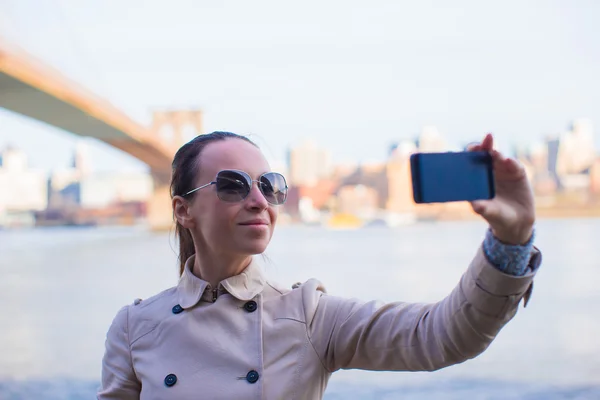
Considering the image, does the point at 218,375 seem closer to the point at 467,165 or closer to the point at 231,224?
the point at 231,224

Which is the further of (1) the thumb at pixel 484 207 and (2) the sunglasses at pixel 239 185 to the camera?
(2) the sunglasses at pixel 239 185

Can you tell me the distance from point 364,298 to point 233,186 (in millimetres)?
7420

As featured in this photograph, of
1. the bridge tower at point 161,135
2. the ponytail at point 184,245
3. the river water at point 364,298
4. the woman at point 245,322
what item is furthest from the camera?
the bridge tower at point 161,135

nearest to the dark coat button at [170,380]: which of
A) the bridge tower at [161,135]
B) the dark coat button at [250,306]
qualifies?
the dark coat button at [250,306]

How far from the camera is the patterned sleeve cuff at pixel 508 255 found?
65 centimetres

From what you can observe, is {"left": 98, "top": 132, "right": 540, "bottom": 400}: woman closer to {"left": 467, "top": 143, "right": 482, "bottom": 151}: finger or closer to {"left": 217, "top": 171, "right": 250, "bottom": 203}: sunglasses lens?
{"left": 217, "top": 171, "right": 250, "bottom": 203}: sunglasses lens

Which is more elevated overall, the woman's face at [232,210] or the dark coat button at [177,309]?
the woman's face at [232,210]

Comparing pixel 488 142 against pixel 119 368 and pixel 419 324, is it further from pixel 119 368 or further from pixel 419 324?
pixel 119 368

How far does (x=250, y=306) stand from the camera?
86cm

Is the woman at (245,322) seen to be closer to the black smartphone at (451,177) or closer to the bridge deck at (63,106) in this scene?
the black smartphone at (451,177)

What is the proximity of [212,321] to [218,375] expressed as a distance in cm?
7

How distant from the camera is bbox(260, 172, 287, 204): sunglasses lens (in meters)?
0.88

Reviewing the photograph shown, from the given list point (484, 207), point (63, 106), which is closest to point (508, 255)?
point (484, 207)

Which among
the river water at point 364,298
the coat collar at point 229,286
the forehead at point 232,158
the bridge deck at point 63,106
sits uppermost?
the bridge deck at point 63,106
